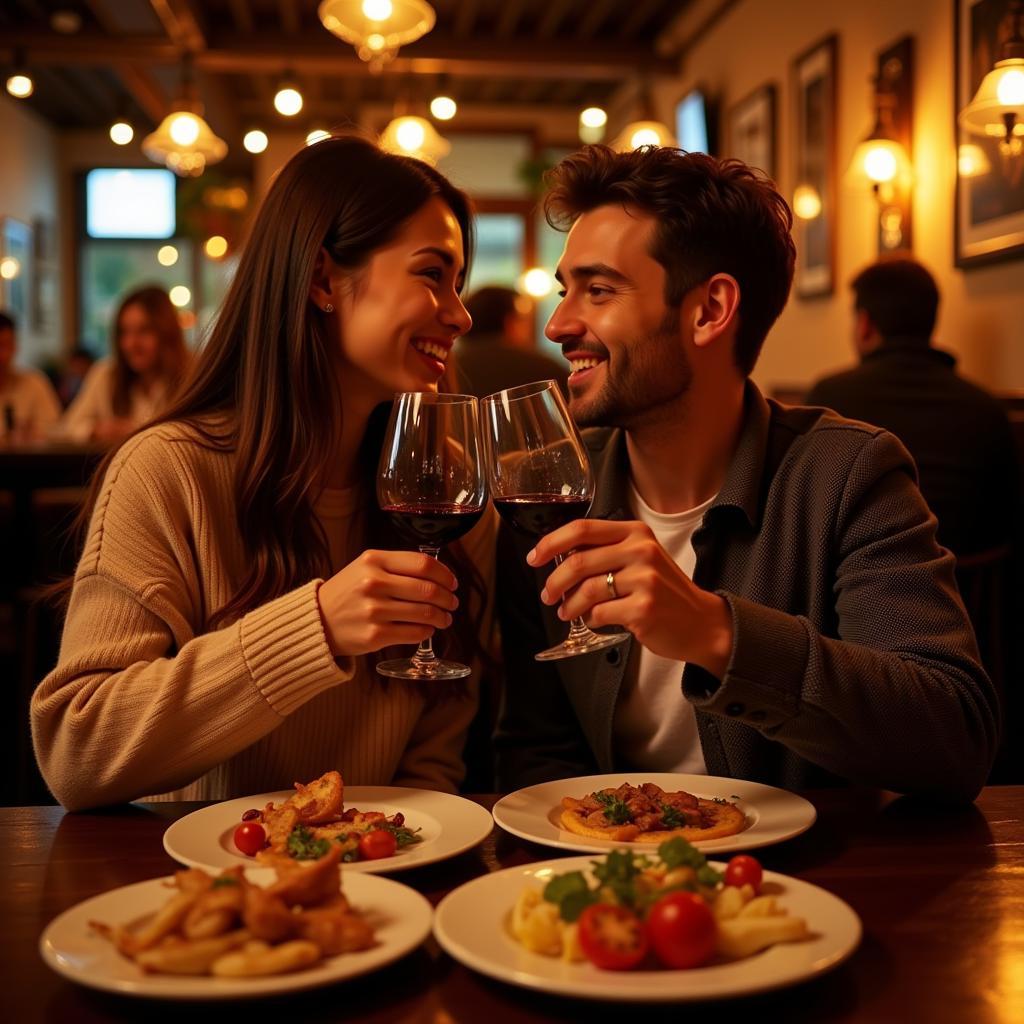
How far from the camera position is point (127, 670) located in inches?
54.9

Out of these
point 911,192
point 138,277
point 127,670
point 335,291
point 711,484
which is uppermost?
point 138,277

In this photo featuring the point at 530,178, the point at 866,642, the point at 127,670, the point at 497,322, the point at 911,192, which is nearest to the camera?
the point at 127,670

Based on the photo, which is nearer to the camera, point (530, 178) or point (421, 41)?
point (421, 41)

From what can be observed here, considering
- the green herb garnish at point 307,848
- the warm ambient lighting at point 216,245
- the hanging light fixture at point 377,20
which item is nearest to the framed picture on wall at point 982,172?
the hanging light fixture at point 377,20

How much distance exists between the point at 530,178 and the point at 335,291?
860 cm

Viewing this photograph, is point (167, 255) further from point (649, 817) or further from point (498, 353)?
point (649, 817)

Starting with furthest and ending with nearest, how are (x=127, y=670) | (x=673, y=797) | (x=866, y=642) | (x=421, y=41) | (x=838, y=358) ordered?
(x=421, y=41)
(x=838, y=358)
(x=866, y=642)
(x=127, y=670)
(x=673, y=797)

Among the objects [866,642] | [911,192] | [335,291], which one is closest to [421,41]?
[911,192]

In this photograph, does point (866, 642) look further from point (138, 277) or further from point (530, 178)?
point (138, 277)

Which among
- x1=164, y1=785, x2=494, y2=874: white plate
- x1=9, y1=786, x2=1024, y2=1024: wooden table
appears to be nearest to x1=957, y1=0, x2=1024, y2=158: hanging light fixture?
x1=9, y1=786, x2=1024, y2=1024: wooden table

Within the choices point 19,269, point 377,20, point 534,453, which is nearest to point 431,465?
point 534,453

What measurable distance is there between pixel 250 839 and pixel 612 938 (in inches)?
17.5

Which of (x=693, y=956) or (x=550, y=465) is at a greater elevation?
(x=550, y=465)

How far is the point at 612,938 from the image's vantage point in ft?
2.74
